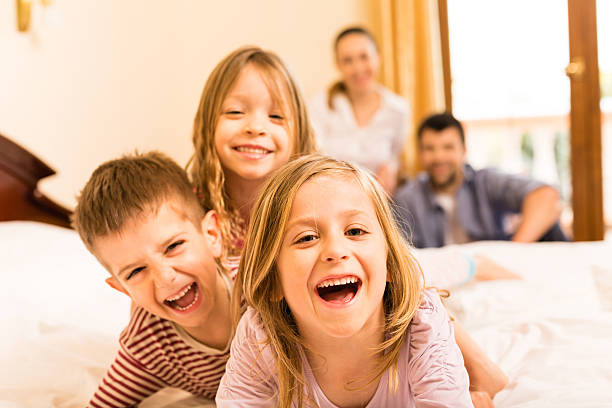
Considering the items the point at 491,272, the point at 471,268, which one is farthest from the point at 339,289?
the point at 491,272

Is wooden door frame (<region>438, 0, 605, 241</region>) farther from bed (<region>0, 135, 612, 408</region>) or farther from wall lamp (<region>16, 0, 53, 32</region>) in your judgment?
wall lamp (<region>16, 0, 53, 32</region>)

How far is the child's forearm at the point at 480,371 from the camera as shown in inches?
41.2

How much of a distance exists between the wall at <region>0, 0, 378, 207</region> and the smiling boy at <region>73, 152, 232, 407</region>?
1.18 m

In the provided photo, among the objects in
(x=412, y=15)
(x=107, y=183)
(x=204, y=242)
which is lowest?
(x=204, y=242)

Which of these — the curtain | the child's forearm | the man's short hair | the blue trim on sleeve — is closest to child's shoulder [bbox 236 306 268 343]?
the child's forearm

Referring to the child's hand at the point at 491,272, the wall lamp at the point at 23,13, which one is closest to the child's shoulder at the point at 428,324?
the child's hand at the point at 491,272

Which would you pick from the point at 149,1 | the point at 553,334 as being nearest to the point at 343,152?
the point at 149,1

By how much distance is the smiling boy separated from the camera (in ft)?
3.47

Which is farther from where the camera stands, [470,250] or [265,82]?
[470,250]

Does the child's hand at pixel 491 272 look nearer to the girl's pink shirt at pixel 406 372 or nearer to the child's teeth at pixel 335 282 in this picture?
the girl's pink shirt at pixel 406 372

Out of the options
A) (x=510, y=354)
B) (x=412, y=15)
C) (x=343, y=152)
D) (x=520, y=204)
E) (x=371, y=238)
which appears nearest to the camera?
(x=371, y=238)

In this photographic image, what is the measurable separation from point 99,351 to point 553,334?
1.04 meters

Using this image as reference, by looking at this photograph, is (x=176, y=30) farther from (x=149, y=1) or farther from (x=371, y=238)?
(x=371, y=238)

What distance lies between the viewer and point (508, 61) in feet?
11.4
